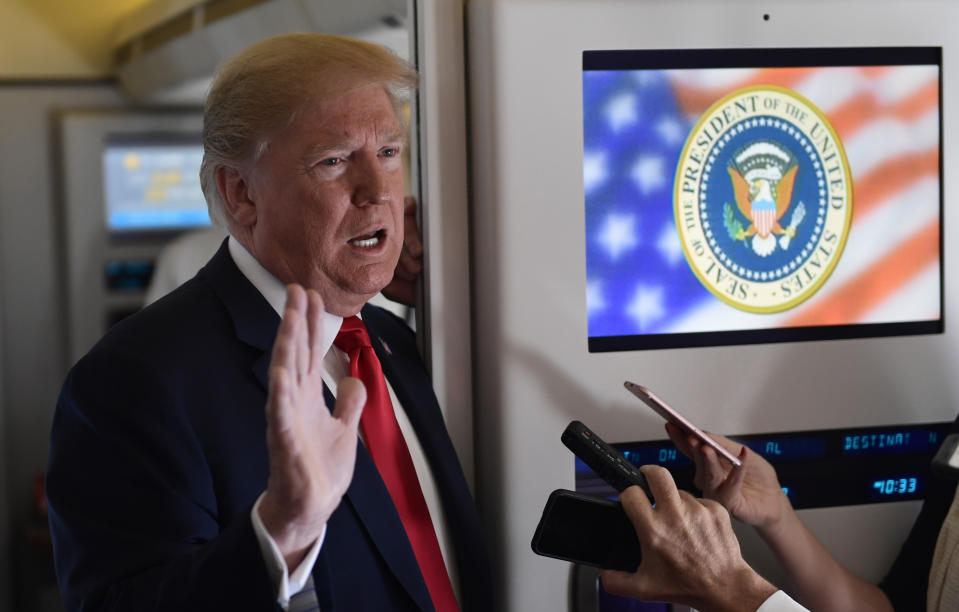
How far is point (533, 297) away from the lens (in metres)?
1.63

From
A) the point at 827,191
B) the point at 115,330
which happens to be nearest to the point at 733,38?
the point at 827,191

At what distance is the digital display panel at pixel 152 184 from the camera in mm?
5332

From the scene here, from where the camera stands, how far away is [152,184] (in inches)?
212

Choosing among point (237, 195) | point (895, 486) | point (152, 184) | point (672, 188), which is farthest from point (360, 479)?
point (152, 184)

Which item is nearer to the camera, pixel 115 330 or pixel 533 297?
pixel 115 330

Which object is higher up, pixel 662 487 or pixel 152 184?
pixel 152 184

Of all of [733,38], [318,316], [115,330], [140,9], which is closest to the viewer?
[318,316]

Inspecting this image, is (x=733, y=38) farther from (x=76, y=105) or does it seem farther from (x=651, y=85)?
(x=76, y=105)

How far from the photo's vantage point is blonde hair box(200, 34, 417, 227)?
1470 millimetres

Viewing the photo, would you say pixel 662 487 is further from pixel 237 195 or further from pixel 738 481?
pixel 237 195

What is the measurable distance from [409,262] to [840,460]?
85 cm

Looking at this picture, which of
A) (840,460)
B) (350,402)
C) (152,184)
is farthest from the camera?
(152,184)

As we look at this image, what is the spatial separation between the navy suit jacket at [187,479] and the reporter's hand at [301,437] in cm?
6

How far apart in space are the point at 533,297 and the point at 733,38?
562 millimetres
